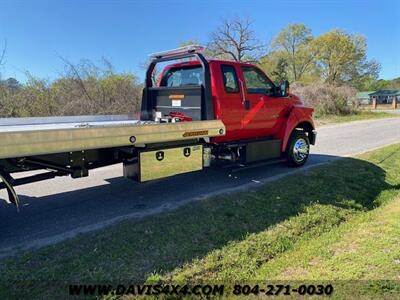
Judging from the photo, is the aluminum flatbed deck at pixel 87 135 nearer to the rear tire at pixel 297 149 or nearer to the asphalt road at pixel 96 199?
the asphalt road at pixel 96 199

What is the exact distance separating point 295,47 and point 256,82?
5982 cm

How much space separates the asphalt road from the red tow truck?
53 cm

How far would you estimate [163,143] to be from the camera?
5.64 meters

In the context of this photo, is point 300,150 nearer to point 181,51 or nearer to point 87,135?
point 181,51

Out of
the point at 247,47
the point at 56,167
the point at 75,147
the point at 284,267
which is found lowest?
the point at 284,267

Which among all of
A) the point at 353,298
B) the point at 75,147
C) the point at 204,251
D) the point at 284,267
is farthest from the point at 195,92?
the point at 353,298

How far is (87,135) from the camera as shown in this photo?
14.7 feet

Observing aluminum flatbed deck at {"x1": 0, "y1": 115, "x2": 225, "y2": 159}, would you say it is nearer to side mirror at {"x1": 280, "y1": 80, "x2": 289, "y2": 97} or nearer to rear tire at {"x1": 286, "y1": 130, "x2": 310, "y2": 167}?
side mirror at {"x1": 280, "y1": 80, "x2": 289, "y2": 97}

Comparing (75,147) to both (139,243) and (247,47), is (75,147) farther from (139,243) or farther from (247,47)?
(247,47)

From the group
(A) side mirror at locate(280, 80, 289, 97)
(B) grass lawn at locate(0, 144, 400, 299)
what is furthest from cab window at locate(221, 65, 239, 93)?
(B) grass lawn at locate(0, 144, 400, 299)

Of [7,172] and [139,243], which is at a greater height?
[7,172]

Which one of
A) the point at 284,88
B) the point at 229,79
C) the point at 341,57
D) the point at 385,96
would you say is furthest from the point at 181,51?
the point at 385,96

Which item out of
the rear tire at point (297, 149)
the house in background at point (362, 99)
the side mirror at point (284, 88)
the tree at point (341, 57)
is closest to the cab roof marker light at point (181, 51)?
the side mirror at point (284, 88)

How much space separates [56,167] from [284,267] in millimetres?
3229
